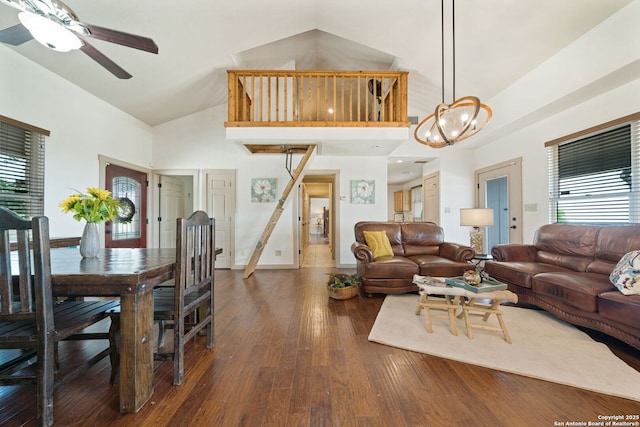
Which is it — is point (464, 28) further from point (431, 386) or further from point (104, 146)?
point (104, 146)

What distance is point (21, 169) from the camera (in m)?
2.63

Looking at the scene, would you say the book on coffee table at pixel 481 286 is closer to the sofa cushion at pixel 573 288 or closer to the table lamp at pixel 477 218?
the sofa cushion at pixel 573 288

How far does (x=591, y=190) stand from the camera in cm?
316

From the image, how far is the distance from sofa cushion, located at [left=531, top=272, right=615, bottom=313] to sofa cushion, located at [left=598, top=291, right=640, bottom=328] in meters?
0.06

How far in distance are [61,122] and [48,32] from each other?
79.1 inches

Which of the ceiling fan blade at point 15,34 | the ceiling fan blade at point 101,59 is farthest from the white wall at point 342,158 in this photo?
the ceiling fan blade at point 101,59

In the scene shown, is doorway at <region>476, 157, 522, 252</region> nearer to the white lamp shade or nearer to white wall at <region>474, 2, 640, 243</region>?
white wall at <region>474, 2, 640, 243</region>

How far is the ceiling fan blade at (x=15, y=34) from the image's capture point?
5.75 feet

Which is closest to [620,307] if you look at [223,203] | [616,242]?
[616,242]

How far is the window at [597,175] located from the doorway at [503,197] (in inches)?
20.8

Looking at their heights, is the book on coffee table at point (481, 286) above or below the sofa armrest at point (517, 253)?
below

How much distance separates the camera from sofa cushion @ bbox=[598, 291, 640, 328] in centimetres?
175

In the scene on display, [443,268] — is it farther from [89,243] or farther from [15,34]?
[15,34]

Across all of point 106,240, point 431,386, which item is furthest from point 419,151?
point 106,240
